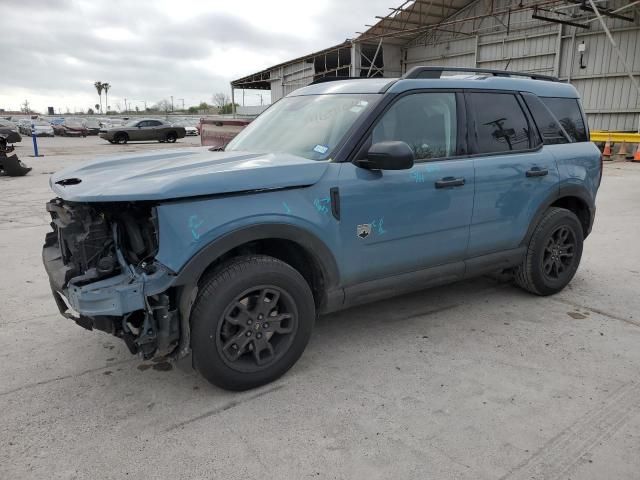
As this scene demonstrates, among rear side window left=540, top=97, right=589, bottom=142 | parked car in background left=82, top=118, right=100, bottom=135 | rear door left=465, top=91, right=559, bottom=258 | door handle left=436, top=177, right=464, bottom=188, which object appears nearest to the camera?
door handle left=436, top=177, right=464, bottom=188

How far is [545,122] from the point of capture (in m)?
4.40

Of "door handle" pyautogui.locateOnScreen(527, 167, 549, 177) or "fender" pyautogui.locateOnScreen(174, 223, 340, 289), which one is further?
"door handle" pyautogui.locateOnScreen(527, 167, 549, 177)

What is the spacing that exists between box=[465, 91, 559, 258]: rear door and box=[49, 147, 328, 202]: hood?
4.72 feet

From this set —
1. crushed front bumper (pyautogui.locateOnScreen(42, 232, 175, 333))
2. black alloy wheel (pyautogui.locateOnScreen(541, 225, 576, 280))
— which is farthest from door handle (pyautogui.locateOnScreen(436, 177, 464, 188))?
crushed front bumper (pyautogui.locateOnScreen(42, 232, 175, 333))

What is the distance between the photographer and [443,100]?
12.2ft

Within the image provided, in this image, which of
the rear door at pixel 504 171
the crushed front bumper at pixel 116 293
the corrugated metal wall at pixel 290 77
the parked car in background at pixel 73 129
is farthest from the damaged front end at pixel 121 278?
the parked car in background at pixel 73 129

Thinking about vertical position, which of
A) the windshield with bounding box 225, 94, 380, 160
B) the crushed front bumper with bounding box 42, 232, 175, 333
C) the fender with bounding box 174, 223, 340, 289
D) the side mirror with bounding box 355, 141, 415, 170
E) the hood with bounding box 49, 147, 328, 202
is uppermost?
the windshield with bounding box 225, 94, 380, 160

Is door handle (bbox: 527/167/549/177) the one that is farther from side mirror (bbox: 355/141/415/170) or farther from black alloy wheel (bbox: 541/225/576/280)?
side mirror (bbox: 355/141/415/170)

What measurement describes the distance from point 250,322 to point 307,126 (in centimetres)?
149

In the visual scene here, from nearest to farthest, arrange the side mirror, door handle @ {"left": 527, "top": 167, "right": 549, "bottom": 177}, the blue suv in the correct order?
the blue suv → the side mirror → door handle @ {"left": 527, "top": 167, "right": 549, "bottom": 177}

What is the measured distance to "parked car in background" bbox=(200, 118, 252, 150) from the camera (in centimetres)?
1037

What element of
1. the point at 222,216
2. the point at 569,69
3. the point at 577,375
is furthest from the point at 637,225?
the point at 569,69

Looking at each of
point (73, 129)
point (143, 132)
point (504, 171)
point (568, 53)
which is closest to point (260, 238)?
point (504, 171)

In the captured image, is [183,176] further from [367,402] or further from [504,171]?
[504,171]
